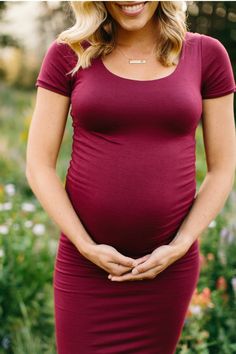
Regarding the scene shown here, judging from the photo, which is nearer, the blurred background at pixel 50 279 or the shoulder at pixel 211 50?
the shoulder at pixel 211 50

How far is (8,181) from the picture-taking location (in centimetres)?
598

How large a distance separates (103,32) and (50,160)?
459mm

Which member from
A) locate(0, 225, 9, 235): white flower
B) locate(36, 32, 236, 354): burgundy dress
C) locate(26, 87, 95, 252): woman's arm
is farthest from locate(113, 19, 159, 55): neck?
locate(0, 225, 9, 235): white flower

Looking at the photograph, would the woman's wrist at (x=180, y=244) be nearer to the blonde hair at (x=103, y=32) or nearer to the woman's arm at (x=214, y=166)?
the woman's arm at (x=214, y=166)

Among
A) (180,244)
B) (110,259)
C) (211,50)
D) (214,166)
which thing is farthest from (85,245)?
(211,50)

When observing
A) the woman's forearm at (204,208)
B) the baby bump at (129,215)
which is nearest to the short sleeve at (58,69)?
the baby bump at (129,215)

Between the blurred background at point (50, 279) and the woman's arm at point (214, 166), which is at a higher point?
the woman's arm at point (214, 166)

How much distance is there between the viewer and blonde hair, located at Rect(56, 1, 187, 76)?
1.97m

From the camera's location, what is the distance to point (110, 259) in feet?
6.43

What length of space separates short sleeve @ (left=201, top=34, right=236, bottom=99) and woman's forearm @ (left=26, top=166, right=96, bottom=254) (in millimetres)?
580

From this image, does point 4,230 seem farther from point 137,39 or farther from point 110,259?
point 137,39

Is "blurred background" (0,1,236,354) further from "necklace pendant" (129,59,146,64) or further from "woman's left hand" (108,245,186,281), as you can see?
"woman's left hand" (108,245,186,281)

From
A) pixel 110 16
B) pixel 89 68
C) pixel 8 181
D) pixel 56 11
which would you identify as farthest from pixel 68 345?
pixel 56 11

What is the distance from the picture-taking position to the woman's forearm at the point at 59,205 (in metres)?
2.01
